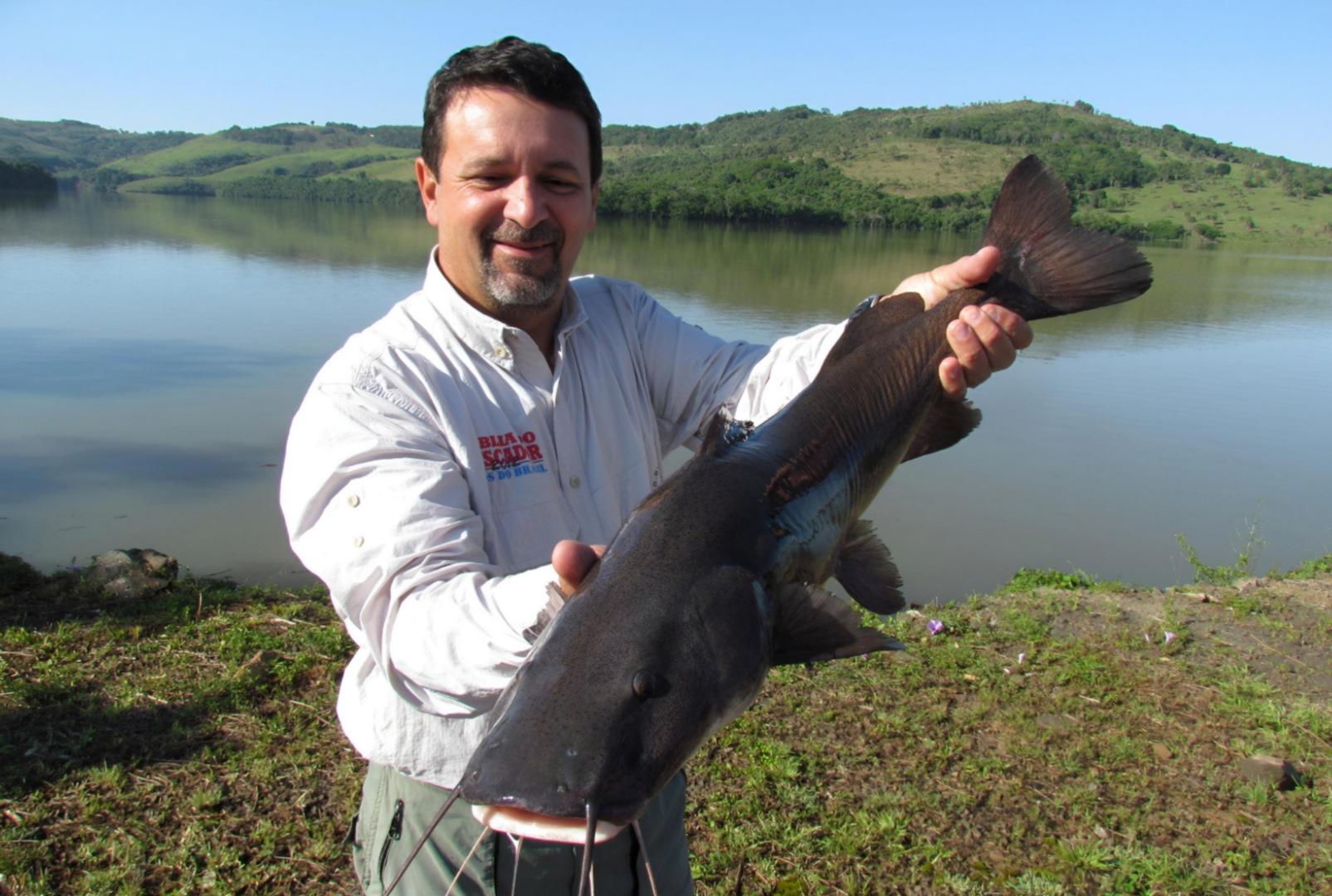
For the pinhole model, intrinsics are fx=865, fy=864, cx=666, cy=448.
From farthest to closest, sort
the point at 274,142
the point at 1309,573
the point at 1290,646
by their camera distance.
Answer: the point at 274,142 < the point at 1309,573 < the point at 1290,646

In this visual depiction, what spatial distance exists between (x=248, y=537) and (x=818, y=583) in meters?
8.29

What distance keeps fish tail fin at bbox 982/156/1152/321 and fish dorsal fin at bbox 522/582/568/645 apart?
2.04 m

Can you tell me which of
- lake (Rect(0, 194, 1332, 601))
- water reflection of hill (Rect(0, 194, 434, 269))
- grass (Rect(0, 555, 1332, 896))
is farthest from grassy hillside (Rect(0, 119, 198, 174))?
grass (Rect(0, 555, 1332, 896))

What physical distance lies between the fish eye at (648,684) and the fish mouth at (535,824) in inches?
8.9

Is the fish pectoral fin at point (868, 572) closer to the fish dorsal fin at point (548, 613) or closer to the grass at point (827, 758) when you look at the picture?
the fish dorsal fin at point (548, 613)

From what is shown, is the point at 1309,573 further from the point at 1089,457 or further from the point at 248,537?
the point at 248,537

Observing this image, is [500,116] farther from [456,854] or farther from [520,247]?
[456,854]

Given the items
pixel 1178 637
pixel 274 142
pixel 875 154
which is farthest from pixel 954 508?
pixel 274 142

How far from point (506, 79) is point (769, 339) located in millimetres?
17427

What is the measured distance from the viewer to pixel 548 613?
169 cm

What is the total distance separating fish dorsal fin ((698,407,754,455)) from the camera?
86.8 inches

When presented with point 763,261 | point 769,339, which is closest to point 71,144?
point 763,261

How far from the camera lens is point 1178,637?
6.12m

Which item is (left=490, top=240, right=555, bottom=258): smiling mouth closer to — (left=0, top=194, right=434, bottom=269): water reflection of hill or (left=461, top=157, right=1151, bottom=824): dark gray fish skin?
(left=461, top=157, right=1151, bottom=824): dark gray fish skin
